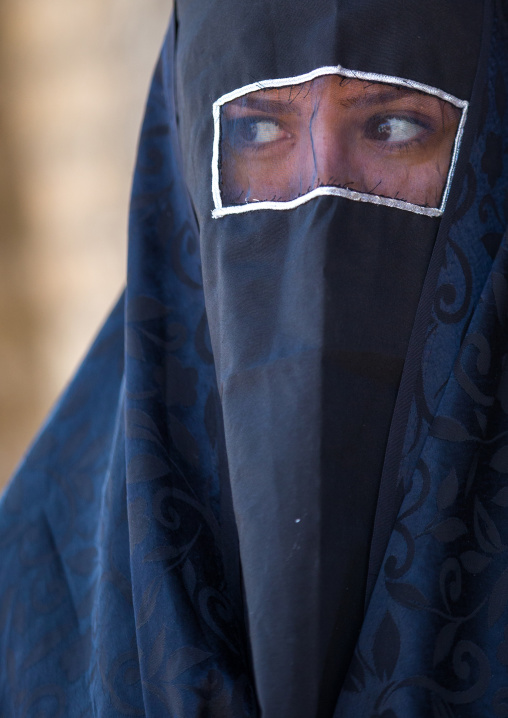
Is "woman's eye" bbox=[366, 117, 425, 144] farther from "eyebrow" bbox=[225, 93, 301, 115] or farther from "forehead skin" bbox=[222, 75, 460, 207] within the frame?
"eyebrow" bbox=[225, 93, 301, 115]

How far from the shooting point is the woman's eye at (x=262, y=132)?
41.3 inches

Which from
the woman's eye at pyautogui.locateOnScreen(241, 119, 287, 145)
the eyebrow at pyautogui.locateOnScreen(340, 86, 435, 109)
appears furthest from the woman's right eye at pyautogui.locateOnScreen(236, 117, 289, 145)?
the eyebrow at pyautogui.locateOnScreen(340, 86, 435, 109)

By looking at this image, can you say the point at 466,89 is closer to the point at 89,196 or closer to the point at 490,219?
the point at 490,219

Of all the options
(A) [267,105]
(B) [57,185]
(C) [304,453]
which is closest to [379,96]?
(A) [267,105]

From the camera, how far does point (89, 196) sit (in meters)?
2.07

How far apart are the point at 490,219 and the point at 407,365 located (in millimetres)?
262

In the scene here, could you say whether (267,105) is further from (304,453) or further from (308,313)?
(304,453)

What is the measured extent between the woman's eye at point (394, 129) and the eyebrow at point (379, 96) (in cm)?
3

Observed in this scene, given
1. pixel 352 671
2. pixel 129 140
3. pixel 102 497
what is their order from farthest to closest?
pixel 129 140
pixel 102 497
pixel 352 671

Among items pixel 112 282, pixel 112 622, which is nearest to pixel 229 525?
pixel 112 622

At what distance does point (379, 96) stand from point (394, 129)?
51 millimetres

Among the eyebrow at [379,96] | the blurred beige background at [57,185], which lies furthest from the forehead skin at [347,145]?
the blurred beige background at [57,185]

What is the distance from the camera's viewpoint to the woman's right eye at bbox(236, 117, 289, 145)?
1.05 metres

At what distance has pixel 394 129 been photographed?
102cm
